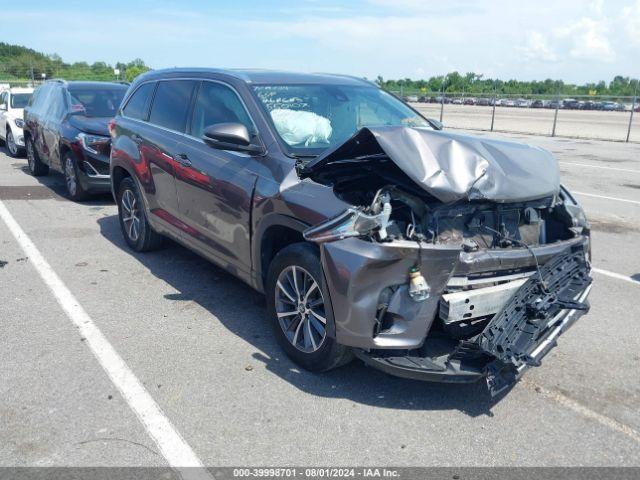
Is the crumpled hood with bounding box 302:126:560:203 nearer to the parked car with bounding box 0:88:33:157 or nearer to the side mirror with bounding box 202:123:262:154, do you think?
the side mirror with bounding box 202:123:262:154

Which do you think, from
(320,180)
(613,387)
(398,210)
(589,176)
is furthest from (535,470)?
(589,176)

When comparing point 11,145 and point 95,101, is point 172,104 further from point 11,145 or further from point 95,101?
point 11,145

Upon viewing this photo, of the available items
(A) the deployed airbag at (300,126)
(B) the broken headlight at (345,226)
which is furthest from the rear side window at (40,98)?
(B) the broken headlight at (345,226)

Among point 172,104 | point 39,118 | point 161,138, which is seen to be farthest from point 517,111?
point 161,138

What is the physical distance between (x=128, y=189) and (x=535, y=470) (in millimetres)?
5109

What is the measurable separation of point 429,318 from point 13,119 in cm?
1446

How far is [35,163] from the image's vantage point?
11844 mm

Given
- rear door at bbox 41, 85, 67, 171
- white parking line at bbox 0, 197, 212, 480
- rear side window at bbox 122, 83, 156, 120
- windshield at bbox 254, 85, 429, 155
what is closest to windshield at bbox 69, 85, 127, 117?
rear door at bbox 41, 85, 67, 171

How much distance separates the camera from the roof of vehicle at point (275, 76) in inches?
193

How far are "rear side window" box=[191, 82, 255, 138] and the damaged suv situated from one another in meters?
0.02

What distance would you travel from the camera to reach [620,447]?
3.29 meters

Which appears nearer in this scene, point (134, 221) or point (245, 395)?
point (245, 395)

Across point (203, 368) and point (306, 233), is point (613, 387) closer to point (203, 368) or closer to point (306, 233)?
point (306, 233)

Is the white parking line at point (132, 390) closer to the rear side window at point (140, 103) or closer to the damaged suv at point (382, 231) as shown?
the damaged suv at point (382, 231)
